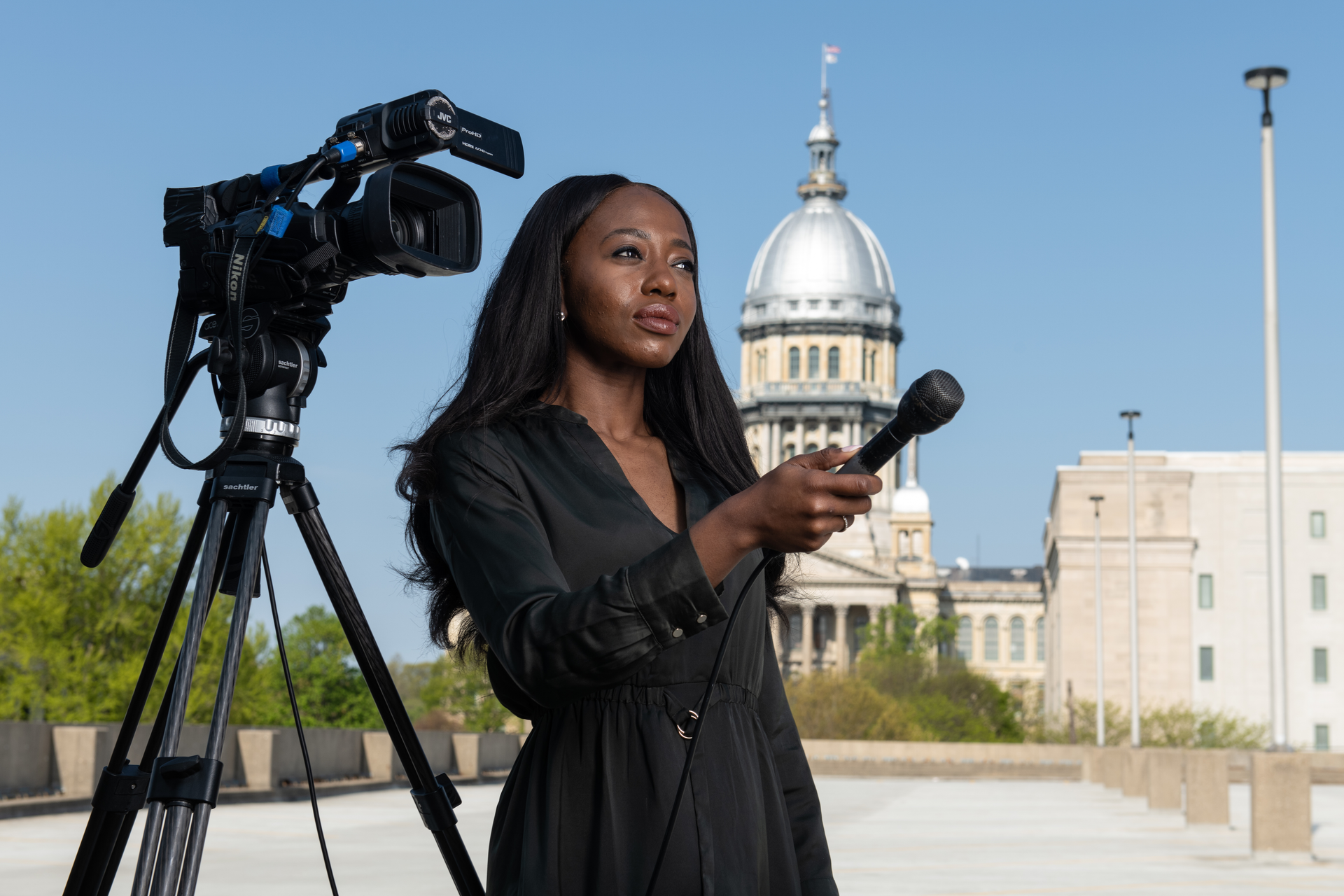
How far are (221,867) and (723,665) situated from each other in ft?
34.2

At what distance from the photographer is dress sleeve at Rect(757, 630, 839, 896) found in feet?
8.59

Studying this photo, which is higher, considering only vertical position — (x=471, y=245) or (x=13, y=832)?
(x=471, y=245)

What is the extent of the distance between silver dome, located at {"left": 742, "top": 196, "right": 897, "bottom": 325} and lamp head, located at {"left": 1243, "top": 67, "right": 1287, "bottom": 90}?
4264 inches

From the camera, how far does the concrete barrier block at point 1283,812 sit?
15.1m

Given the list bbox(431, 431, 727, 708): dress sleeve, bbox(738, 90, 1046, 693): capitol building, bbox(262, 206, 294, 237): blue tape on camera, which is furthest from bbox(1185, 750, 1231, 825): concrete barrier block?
bbox(738, 90, 1046, 693): capitol building

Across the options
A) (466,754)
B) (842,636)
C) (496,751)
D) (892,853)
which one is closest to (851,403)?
(842,636)

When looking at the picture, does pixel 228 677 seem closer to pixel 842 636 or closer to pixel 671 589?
pixel 671 589

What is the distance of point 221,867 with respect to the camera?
11.8 metres

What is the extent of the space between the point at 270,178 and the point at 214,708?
3.74 feet

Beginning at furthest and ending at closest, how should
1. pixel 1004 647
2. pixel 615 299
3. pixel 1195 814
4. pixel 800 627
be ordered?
pixel 1004 647 → pixel 800 627 → pixel 1195 814 → pixel 615 299

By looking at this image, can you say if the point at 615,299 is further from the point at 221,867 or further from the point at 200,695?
the point at 200,695

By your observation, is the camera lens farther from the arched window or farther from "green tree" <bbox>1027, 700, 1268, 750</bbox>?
the arched window

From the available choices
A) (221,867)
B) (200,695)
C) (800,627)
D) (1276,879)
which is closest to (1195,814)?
(1276,879)

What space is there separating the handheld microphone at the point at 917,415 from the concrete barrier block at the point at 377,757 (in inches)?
1024
